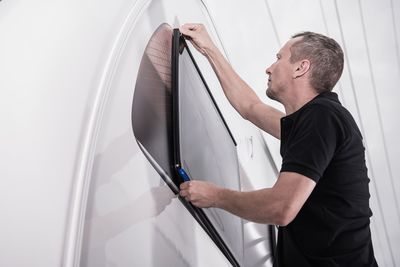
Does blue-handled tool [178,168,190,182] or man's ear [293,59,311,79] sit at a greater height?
man's ear [293,59,311,79]

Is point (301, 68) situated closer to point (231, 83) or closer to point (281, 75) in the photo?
point (281, 75)

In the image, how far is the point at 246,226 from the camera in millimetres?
1628

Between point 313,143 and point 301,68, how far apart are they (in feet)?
1.20

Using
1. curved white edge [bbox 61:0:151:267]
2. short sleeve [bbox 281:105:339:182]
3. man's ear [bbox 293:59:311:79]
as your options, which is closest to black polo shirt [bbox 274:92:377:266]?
short sleeve [bbox 281:105:339:182]

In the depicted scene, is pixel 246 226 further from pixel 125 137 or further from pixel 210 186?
pixel 125 137

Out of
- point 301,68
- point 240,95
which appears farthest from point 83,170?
point 240,95

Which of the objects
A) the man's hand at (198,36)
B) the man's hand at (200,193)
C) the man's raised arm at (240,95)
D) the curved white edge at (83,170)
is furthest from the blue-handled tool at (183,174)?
the man's raised arm at (240,95)

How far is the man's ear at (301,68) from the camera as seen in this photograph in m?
1.25

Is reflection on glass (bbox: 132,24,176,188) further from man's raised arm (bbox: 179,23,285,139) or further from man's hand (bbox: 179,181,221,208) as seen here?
man's raised arm (bbox: 179,23,285,139)

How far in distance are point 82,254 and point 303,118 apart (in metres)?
0.71

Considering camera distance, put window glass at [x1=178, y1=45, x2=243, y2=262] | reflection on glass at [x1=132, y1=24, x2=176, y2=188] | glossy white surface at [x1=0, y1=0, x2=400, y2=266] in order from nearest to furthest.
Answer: glossy white surface at [x1=0, y1=0, x2=400, y2=266] < reflection on glass at [x1=132, y1=24, x2=176, y2=188] < window glass at [x1=178, y1=45, x2=243, y2=262]

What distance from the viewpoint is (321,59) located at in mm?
1251

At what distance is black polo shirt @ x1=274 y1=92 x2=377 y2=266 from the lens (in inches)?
40.5

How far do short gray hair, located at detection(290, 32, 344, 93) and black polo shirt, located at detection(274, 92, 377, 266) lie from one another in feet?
0.21
